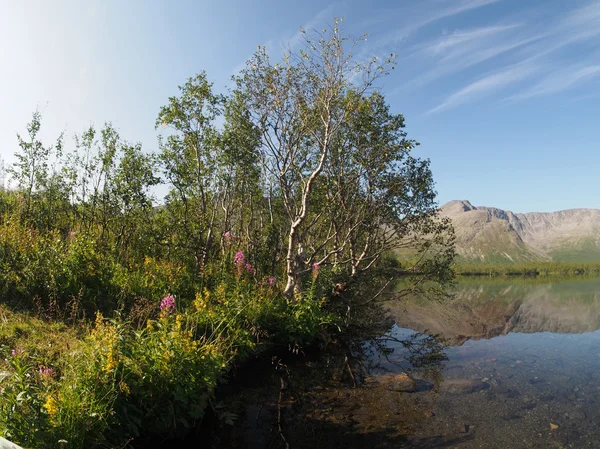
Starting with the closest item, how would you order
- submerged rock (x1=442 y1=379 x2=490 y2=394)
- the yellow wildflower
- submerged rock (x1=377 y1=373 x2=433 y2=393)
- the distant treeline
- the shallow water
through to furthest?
the yellow wildflower, the shallow water, submerged rock (x1=377 y1=373 x2=433 y2=393), submerged rock (x1=442 y1=379 x2=490 y2=394), the distant treeline

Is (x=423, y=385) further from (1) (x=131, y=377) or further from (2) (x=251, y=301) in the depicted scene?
(1) (x=131, y=377)

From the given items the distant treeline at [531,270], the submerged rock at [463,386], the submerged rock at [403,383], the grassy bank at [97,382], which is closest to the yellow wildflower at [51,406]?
the grassy bank at [97,382]

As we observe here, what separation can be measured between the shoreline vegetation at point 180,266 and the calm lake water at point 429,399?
1.27 meters

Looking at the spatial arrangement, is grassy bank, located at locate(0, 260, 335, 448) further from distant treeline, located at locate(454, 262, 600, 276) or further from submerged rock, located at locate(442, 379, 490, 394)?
distant treeline, located at locate(454, 262, 600, 276)

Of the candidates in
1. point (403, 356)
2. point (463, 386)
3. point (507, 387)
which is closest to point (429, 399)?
point (463, 386)

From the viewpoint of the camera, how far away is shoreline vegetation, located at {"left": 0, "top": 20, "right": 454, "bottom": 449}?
5.55 metres

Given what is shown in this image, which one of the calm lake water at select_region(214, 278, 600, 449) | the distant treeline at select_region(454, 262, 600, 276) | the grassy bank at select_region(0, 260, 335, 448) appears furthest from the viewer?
the distant treeline at select_region(454, 262, 600, 276)

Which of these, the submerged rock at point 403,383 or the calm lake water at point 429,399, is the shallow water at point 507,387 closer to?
the calm lake water at point 429,399

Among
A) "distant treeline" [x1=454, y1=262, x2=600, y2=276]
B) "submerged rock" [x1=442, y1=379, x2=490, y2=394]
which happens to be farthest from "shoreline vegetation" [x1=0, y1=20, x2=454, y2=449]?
"distant treeline" [x1=454, y1=262, x2=600, y2=276]

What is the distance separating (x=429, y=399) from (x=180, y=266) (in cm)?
982

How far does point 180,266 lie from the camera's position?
46.4 ft

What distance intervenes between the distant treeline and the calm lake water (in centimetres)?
14052

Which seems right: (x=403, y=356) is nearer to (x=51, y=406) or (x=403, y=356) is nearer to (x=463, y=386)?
(x=463, y=386)

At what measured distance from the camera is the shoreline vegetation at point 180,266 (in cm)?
555
